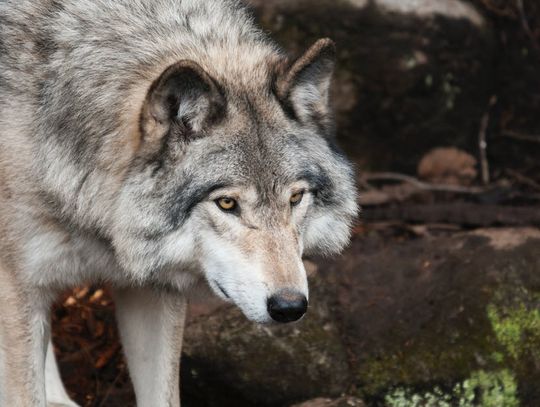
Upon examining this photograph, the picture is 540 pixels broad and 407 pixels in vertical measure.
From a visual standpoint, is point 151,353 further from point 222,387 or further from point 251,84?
point 251,84

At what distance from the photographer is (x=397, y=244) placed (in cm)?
704

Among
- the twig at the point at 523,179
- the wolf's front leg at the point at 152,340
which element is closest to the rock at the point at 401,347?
the wolf's front leg at the point at 152,340

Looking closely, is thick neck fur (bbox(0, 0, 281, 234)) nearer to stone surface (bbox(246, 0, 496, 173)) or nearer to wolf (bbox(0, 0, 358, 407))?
wolf (bbox(0, 0, 358, 407))

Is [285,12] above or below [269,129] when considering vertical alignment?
below

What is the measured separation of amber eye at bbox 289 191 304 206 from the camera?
14.9 ft

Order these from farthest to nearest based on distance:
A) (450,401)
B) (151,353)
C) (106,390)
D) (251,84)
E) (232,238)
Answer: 1. (106,390)
2. (450,401)
3. (151,353)
4. (251,84)
5. (232,238)

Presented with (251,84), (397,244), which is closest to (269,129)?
(251,84)

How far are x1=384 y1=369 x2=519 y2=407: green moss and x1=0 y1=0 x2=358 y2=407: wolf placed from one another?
1347 mm

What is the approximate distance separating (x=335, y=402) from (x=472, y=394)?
736mm

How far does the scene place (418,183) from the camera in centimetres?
812

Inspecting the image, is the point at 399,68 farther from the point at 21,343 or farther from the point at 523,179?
the point at 21,343

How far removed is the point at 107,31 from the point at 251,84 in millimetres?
680

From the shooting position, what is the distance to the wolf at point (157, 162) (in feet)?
14.5

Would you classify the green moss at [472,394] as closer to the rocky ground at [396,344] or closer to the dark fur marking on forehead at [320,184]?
the rocky ground at [396,344]
